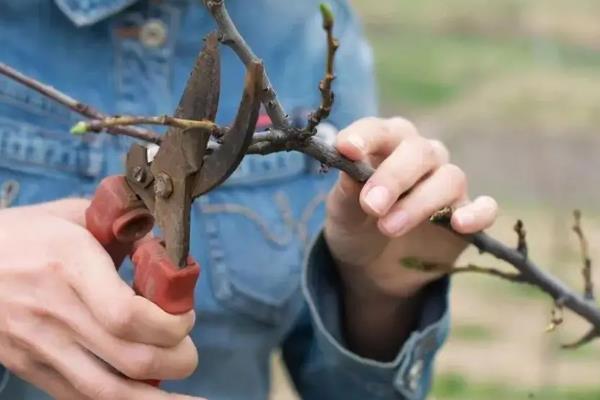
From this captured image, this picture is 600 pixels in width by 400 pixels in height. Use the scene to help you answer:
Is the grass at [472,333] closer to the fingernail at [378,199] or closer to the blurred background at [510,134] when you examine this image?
the blurred background at [510,134]

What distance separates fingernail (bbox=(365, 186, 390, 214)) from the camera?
0.70 metres

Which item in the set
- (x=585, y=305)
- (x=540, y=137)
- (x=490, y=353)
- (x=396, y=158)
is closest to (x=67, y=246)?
(x=396, y=158)

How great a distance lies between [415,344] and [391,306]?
0.14 feet

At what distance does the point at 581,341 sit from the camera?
74cm

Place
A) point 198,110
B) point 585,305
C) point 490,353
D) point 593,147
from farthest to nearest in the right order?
point 593,147, point 490,353, point 585,305, point 198,110

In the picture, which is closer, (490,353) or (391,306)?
(391,306)

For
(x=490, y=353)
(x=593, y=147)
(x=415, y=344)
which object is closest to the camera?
(x=415, y=344)

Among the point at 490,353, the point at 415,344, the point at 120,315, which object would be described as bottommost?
the point at 490,353

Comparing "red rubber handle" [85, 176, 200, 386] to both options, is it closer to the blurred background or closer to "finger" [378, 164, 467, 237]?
"finger" [378, 164, 467, 237]

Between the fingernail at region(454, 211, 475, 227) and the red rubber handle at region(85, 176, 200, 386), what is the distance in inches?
6.4

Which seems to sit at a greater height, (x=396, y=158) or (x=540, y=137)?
(x=396, y=158)

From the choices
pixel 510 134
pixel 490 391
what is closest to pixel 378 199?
pixel 490 391

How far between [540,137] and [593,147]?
17 cm

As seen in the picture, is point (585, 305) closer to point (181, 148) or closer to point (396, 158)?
point (396, 158)
